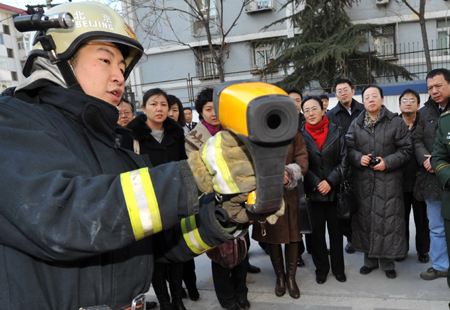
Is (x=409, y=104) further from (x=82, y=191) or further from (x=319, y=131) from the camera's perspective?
(x=82, y=191)

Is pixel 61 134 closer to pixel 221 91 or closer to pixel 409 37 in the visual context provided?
pixel 221 91

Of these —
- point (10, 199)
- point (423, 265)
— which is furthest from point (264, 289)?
point (10, 199)

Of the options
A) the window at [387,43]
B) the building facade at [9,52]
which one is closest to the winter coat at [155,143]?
the window at [387,43]

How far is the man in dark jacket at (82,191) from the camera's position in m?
0.96

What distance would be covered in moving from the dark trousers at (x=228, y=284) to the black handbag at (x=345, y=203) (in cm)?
120

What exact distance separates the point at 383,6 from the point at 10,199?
18.5 meters

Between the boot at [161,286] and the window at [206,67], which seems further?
the window at [206,67]

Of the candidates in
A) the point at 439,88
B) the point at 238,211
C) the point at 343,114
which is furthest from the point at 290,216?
the point at 238,211

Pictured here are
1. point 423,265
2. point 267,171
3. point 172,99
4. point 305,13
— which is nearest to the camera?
point 267,171

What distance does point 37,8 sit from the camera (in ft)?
4.82

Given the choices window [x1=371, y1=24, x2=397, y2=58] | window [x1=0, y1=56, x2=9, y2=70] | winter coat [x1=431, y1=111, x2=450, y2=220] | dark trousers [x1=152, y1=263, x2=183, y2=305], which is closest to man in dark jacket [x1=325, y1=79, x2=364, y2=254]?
winter coat [x1=431, y1=111, x2=450, y2=220]

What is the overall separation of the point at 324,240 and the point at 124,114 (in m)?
2.83

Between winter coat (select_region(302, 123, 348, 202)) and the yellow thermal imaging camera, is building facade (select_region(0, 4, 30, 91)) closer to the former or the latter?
winter coat (select_region(302, 123, 348, 202))

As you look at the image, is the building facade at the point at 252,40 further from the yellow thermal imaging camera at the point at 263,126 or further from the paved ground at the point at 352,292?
the yellow thermal imaging camera at the point at 263,126
